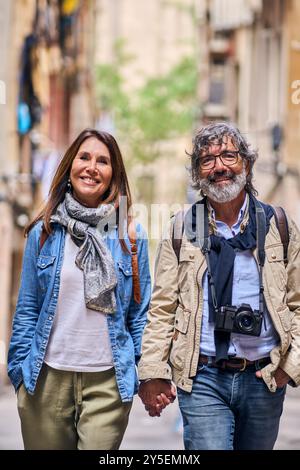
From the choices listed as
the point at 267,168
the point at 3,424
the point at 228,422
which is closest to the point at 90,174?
the point at 228,422

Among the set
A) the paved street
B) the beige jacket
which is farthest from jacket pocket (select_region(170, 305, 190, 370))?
the paved street

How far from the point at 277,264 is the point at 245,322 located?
0.32 meters

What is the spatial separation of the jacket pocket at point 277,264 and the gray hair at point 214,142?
1.25ft

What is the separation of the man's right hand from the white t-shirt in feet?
0.65

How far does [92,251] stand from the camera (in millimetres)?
4082

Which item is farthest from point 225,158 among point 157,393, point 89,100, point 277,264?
point 89,100

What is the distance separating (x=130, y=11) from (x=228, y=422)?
5897cm

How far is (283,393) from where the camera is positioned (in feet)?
13.7

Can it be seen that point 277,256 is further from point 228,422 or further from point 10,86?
point 10,86

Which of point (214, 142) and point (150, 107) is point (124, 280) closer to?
point (214, 142)

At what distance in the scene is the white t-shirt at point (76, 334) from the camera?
404 centimetres

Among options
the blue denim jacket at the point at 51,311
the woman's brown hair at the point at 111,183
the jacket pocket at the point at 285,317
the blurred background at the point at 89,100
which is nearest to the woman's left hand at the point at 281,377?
the jacket pocket at the point at 285,317

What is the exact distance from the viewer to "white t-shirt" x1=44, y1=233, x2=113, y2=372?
4.04 metres

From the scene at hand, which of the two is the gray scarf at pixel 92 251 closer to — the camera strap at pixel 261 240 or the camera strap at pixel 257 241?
the camera strap at pixel 257 241
